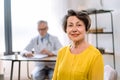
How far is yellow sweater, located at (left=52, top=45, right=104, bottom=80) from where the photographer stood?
1.50m

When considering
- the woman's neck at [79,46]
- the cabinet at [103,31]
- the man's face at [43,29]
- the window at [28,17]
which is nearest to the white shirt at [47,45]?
the man's face at [43,29]

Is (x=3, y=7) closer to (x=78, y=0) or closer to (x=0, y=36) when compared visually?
(x=0, y=36)

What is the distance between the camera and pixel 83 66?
1.54 meters

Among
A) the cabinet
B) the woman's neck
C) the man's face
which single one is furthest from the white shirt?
the woman's neck

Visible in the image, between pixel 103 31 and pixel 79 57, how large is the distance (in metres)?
2.34

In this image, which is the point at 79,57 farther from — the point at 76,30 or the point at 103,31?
the point at 103,31

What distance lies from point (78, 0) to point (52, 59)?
69.7 inches

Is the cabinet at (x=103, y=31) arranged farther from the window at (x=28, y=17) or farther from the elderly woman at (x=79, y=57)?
the elderly woman at (x=79, y=57)

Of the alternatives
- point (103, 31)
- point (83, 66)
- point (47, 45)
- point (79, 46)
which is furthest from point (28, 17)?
point (83, 66)

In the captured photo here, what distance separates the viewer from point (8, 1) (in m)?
4.61

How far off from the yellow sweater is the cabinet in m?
2.25

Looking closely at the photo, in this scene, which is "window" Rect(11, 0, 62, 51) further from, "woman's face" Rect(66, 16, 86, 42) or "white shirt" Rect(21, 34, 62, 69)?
"woman's face" Rect(66, 16, 86, 42)

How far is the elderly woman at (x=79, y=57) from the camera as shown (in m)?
1.51

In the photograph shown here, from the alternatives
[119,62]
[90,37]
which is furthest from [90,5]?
[119,62]
